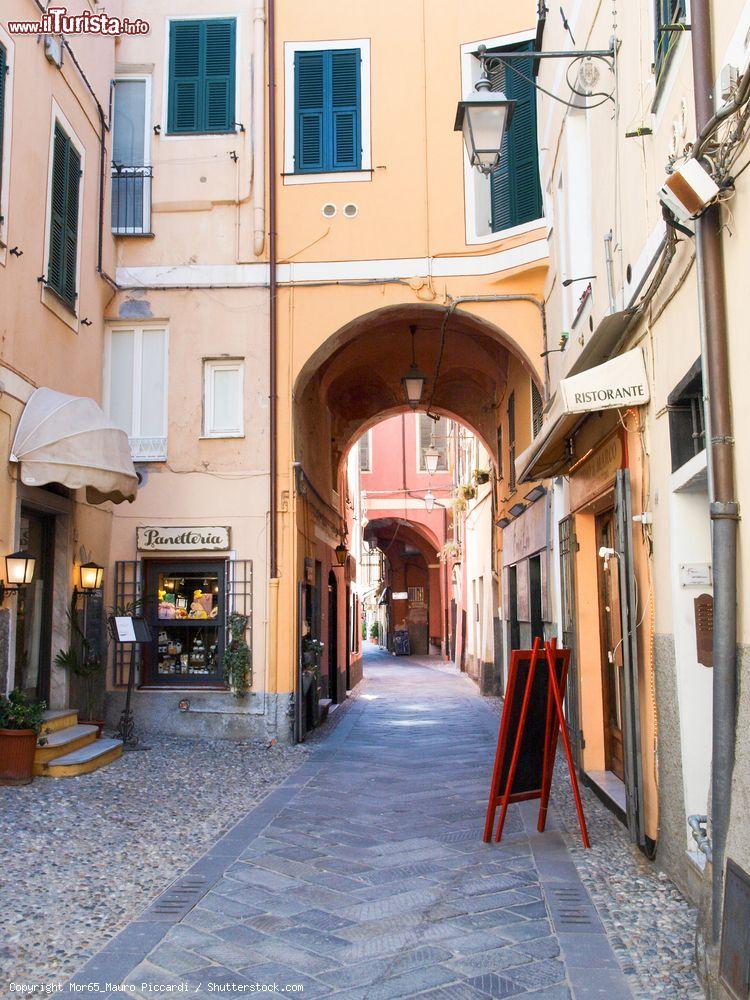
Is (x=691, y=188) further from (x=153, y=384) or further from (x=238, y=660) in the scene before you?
(x=153, y=384)

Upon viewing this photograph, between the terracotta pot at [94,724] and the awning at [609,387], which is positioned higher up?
the awning at [609,387]

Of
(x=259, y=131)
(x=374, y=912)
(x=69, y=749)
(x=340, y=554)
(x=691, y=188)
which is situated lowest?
(x=374, y=912)

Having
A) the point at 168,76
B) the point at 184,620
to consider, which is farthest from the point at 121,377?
the point at 168,76

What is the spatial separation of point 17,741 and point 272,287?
6343 mm

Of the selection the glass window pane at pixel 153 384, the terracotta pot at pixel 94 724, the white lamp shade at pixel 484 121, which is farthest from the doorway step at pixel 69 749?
the white lamp shade at pixel 484 121

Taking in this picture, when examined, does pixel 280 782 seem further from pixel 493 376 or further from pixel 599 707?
pixel 493 376

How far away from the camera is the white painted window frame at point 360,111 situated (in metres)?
12.1

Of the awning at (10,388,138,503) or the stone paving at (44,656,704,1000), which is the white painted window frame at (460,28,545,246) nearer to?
the awning at (10,388,138,503)

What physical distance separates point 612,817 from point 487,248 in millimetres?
7173

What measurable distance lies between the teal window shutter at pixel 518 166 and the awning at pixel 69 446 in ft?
18.1

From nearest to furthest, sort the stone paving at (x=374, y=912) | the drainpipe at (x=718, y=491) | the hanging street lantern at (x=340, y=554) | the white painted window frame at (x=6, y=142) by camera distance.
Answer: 1. the drainpipe at (x=718, y=491)
2. the stone paving at (x=374, y=912)
3. the white painted window frame at (x=6, y=142)
4. the hanging street lantern at (x=340, y=554)

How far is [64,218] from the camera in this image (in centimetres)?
1038

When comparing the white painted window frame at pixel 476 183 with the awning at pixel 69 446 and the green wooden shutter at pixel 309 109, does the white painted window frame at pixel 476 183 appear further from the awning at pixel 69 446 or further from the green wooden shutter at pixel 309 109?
the awning at pixel 69 446

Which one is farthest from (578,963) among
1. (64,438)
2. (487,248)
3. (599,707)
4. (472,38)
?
(472,38)
